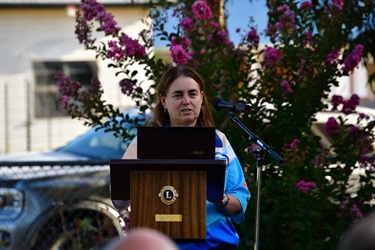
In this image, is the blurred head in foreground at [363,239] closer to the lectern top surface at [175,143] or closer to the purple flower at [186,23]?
the lectern top surface at [175,143]

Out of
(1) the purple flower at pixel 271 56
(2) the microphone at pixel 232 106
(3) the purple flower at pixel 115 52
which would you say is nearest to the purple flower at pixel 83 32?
(3) the purple flower at pixel 115 52

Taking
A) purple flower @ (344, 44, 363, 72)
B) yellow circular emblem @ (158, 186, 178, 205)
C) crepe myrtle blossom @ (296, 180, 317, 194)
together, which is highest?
purple flower @ (344, 44, 363, 72)

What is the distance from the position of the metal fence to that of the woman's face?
4092mm

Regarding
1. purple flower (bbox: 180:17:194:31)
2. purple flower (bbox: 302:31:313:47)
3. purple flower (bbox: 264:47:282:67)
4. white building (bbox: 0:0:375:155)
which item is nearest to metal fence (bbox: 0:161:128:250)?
purple flower (bbox: 180:17:194:31)

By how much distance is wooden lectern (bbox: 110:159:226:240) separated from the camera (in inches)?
153

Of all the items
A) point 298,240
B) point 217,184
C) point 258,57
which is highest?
point 258,57

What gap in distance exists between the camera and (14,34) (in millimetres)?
26859

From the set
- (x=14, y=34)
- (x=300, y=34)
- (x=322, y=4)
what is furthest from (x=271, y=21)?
(x=14, y=34)

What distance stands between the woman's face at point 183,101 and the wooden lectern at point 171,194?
57 cm

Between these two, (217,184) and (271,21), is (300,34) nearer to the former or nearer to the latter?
(271,21)

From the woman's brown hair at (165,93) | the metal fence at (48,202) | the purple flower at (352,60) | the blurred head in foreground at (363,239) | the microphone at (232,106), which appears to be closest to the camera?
the blurred head in foreground at (363,239)

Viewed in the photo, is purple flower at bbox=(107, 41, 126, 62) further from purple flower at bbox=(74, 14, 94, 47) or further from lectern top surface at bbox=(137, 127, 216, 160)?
lectern top surface at bbox=(137, 127, 216, 160)

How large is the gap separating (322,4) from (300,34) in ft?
3.98

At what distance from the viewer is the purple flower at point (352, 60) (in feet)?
22.8
